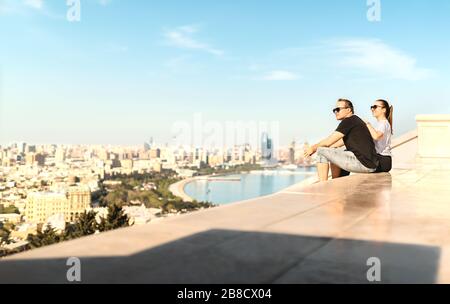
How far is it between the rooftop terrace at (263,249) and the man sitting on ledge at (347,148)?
2691mm

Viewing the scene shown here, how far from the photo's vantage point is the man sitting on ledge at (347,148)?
6.21 m

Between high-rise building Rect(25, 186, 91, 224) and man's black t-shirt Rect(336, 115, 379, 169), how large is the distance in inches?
2645

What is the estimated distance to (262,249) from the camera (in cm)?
215

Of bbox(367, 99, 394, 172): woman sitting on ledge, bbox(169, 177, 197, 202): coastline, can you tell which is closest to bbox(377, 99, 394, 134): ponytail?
bbox(367, 99, 394, 172): woman sitting on ledge

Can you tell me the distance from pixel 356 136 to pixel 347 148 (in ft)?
1.03

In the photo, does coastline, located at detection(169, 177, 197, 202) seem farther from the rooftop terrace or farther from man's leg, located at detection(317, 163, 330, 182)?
the rooftop terrace

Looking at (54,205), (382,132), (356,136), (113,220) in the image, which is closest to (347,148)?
(356,136)

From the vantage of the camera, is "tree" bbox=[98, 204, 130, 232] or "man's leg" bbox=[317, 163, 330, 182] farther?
"tree" bbox=[98, 204, 130, 232]

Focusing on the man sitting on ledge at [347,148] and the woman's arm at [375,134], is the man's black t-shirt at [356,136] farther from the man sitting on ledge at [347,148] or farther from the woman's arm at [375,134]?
the woman's arm at [375,134]

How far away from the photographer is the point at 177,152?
488 ft

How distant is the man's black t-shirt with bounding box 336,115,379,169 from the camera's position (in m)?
6.18

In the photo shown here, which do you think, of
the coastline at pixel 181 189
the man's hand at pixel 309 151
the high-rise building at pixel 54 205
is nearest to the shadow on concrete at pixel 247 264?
the man's hand at pixel 309 151
